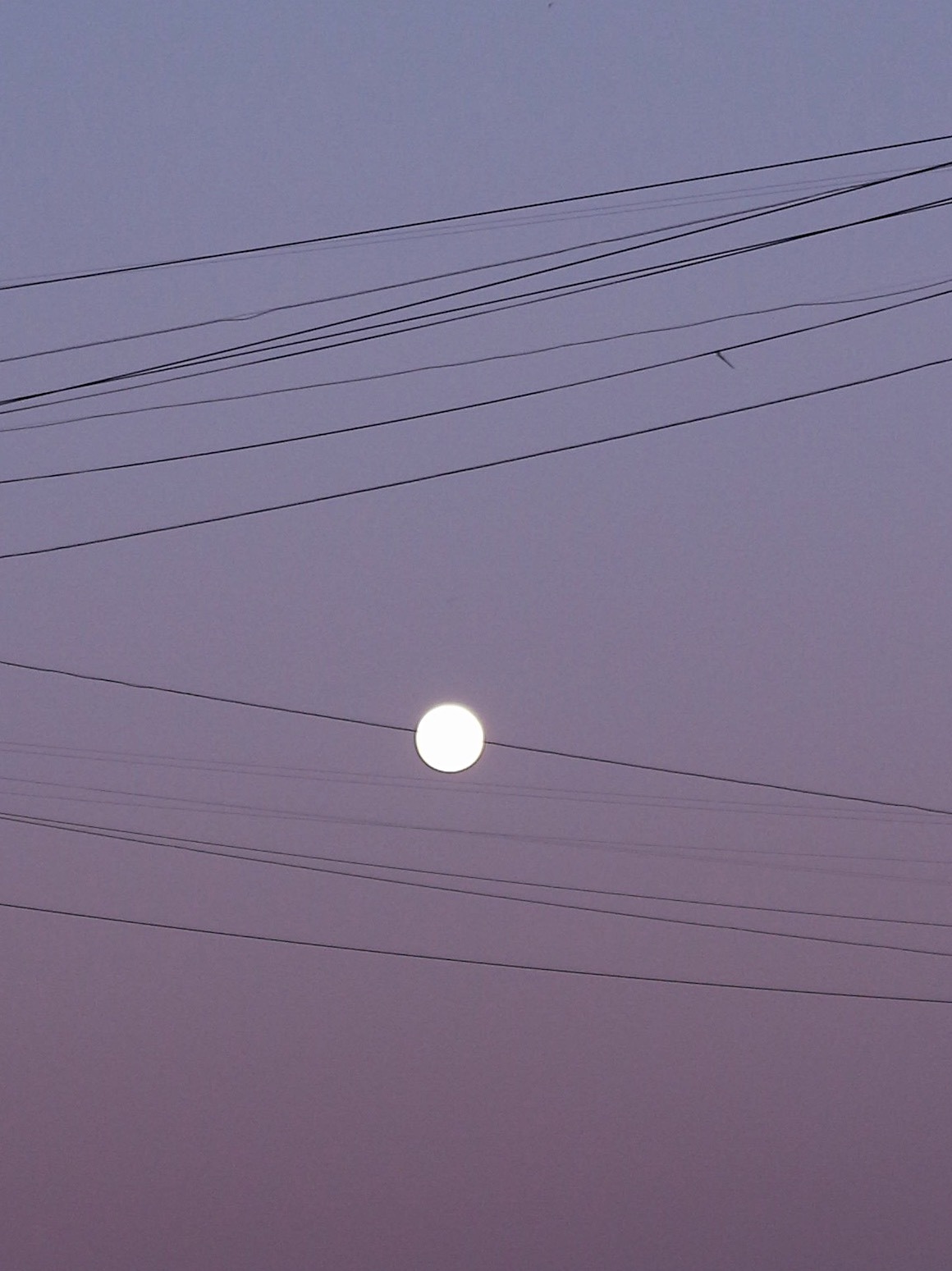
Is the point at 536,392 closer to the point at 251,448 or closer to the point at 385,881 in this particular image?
the point at 251,448

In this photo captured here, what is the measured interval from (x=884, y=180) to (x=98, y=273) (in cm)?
456

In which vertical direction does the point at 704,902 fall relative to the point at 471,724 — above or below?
below

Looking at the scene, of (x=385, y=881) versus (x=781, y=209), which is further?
(x=385, y=881)

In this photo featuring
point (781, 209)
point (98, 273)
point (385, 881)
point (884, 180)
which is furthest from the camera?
point (385, 881)

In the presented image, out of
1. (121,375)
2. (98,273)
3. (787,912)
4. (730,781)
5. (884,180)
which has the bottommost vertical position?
(787,912)

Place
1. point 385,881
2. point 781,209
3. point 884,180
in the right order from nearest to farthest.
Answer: point 884,180 → point 781,209 → point 385,881

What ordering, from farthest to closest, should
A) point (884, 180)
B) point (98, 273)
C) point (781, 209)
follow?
1. point (98, 273)
2. point (781, 209)
3. point (884, 180)

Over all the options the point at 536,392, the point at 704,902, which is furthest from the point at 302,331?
the point at 704,902

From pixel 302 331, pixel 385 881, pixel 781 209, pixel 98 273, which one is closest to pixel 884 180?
pixel 781 209

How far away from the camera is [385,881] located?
8.93 meters

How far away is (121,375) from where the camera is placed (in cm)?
770

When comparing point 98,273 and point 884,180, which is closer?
point 884,180

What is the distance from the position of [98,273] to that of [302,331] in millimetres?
1411

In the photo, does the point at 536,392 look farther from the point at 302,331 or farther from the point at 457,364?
the point at 302,331
